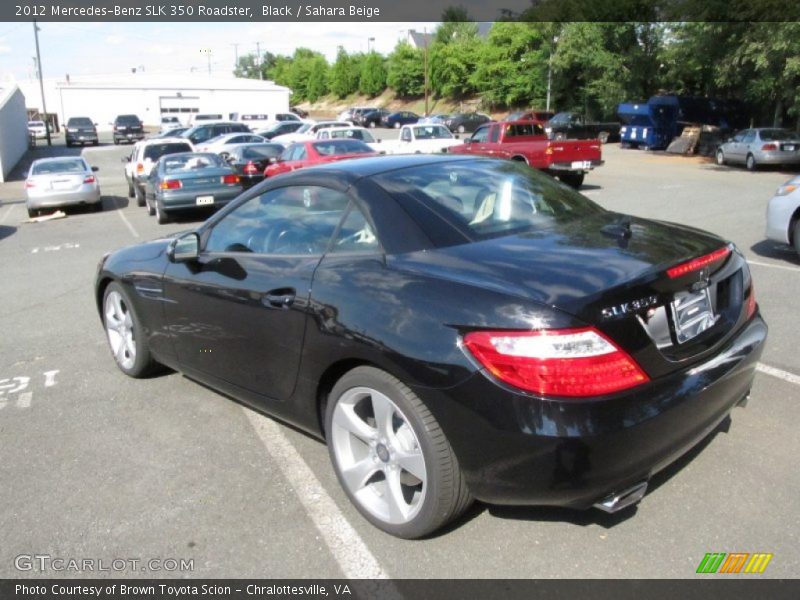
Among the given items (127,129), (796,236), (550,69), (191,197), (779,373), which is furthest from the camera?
(127,129)

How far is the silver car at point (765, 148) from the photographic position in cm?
2208

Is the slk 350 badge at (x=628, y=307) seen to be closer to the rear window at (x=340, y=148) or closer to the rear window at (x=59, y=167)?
the rear window at (x=340, y=148)

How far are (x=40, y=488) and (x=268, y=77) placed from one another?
137715 mm

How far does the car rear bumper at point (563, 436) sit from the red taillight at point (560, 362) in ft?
0.15

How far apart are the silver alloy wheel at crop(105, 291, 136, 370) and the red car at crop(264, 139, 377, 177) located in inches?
424

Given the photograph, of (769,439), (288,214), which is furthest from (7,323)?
(769,439)

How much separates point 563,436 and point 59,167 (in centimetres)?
1814

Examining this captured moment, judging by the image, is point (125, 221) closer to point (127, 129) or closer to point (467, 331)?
point (467, 331)

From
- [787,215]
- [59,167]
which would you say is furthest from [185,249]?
[59,167]

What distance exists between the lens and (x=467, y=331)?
2525 mm

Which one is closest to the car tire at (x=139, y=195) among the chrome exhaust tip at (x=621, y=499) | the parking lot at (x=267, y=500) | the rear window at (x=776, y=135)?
the parking lot at (x=267, y=500)

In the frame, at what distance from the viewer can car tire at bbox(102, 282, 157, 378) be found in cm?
473

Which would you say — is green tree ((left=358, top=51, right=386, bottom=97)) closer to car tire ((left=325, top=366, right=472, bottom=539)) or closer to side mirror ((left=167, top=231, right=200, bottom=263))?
side mirror ((left=167, top=231, right=200, bottom=263))
